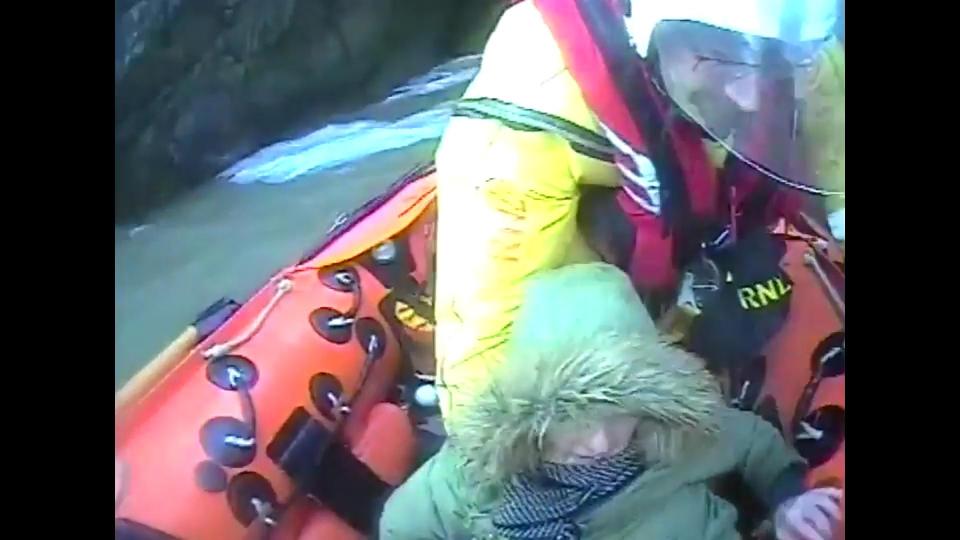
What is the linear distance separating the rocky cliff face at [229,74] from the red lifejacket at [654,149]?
4.8 inches

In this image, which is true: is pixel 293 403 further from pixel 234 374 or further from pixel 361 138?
pixel 361 138

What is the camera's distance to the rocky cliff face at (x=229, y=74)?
4.65 feet

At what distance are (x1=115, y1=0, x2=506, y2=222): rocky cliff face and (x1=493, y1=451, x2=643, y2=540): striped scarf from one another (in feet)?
1.23

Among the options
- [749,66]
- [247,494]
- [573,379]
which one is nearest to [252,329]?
[247,494]

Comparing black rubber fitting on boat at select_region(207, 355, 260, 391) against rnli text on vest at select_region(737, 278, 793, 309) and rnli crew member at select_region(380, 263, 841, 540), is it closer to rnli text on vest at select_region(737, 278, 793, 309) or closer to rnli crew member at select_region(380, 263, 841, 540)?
rnli crew member at select_region(380, 263, 841, 540)

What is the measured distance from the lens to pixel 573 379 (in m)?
1.42

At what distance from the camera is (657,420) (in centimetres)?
144

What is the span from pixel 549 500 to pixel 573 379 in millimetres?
112

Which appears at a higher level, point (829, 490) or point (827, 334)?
point (827, 334)

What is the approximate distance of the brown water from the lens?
4.66 feet
